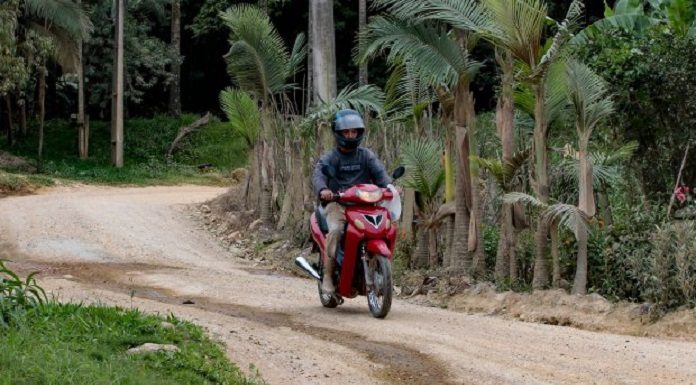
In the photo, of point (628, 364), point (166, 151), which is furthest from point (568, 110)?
point (166, 151)

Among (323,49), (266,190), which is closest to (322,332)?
(266,190)

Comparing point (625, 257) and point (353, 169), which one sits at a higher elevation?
point (353, 169)

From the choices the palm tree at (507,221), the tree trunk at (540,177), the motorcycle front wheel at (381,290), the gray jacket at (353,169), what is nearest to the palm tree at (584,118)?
the tree trunk at (540,177)

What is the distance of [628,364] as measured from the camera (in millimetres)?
7746

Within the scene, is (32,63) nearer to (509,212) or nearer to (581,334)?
(509,212)

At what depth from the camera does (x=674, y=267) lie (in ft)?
32.0

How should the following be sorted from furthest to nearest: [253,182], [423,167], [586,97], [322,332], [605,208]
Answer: [253,182] → [423,167] → [605,208] → [586,97] → [322,332]

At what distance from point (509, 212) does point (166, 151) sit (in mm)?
28864

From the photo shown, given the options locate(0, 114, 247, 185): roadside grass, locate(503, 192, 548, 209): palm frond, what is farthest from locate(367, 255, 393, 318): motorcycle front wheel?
locate(0, 114, 247, 185): roadside grass

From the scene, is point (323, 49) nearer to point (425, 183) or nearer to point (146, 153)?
point (425, 183)

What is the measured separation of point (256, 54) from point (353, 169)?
8.90m

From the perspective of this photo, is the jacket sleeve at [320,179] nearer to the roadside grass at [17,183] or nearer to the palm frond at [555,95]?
the palm frond at [555,95]

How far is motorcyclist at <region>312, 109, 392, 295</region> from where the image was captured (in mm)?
10312

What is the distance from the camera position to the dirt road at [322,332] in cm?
743
